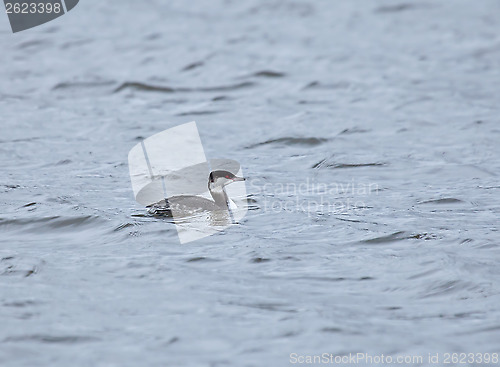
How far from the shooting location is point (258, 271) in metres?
6.63

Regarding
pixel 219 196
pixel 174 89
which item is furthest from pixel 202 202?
pixel 174 89

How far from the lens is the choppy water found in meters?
5.70

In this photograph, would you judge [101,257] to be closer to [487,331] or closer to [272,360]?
[272,360]

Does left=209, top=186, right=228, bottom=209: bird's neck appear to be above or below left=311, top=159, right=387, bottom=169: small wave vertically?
above

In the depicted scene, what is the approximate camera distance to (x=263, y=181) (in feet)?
30.1

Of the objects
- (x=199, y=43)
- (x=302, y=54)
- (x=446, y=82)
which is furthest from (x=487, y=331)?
(x=199, y=43)

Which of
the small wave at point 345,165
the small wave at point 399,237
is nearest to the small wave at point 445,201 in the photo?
the small wave at point 399,237

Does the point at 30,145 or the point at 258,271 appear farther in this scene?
the point at 30,145

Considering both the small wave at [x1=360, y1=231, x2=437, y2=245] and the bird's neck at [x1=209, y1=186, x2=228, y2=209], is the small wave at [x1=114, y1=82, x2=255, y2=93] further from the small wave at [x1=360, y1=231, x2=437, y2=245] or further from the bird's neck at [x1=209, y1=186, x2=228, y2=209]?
the small wave at [x1=360, y1=231, x2=437, y2=245]

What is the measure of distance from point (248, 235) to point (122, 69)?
7797 millimetres

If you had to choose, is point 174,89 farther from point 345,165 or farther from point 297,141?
point 345,165

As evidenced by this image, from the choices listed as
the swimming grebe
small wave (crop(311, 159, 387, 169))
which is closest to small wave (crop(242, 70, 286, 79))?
small wave (crop(311, 159, 387, 169))

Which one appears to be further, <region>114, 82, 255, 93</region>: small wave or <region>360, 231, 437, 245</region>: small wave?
<region>114, 82, 255, 93</region>: small wave

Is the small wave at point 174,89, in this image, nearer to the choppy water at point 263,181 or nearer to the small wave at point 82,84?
the choppy water at point 263,181
